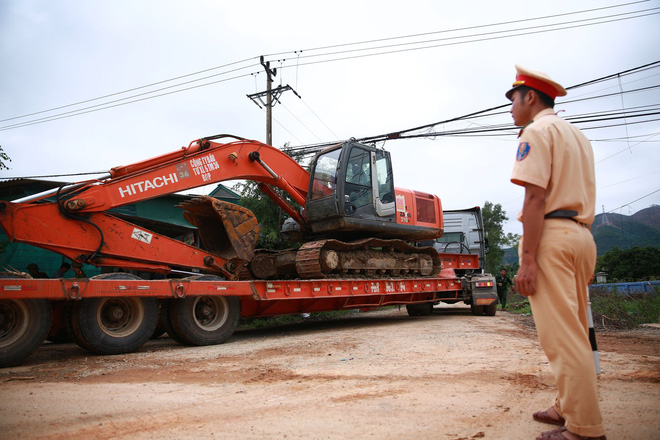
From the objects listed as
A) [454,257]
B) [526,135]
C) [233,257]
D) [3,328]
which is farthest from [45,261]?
[526,135]

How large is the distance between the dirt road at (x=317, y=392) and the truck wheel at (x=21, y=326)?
0.68 ft

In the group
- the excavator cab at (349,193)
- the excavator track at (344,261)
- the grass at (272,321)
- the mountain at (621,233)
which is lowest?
the grass at (272,321)

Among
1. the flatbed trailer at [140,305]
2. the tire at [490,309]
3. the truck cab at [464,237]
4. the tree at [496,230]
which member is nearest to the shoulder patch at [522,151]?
the flatbed trailer at [140,305]

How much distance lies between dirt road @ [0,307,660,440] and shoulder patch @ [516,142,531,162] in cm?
155

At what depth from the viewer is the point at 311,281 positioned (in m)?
8.31

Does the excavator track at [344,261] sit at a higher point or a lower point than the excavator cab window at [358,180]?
lower

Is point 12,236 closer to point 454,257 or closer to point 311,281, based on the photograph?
point 311,281

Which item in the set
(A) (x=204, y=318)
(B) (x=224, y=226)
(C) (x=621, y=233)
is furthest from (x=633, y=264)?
(C) (x=621, y=233)

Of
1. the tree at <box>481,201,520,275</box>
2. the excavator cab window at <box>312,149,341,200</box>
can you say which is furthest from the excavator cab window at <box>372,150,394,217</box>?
the tree at <box>481,201,520,275</box>

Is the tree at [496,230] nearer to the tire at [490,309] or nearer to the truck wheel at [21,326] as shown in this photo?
the tire at [490,309]

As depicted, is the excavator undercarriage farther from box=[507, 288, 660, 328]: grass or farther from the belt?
the belt

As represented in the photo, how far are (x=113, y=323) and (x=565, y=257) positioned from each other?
5873 millimetres

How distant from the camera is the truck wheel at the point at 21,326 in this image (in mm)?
5352

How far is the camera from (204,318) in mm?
7332
